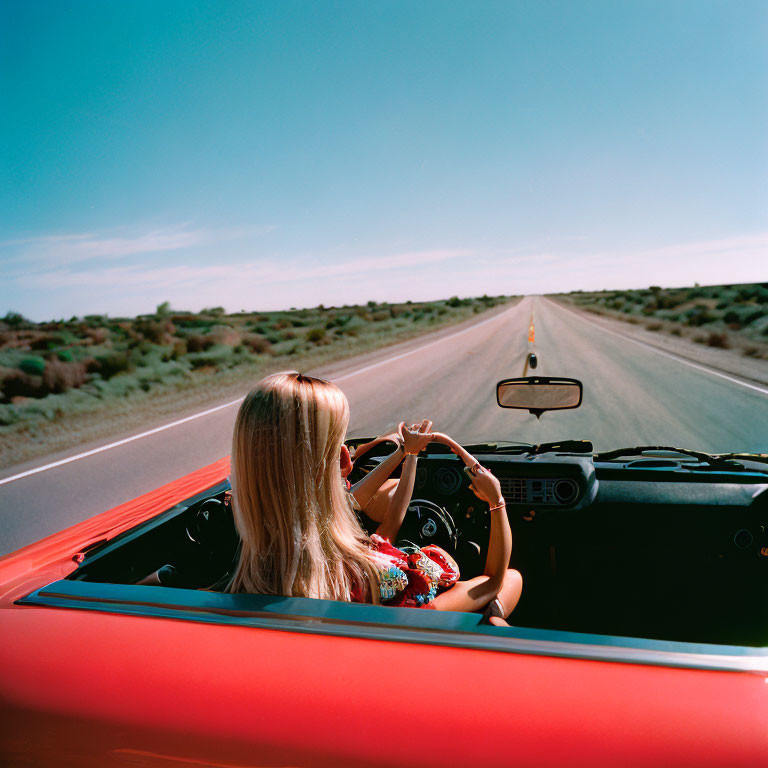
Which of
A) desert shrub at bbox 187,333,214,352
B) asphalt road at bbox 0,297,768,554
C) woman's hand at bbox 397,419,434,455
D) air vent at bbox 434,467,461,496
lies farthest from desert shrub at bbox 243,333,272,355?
woman's hand at bbox 397,419,434,455

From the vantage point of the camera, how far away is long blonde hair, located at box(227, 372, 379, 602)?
176cm

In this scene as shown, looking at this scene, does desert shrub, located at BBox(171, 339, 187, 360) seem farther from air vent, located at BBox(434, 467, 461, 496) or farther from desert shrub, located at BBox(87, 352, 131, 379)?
air vent, located at BBox(434, 467, 461, 496)

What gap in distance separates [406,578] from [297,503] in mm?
465

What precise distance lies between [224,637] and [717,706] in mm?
1095

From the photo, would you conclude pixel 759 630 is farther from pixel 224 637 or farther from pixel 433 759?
pixel 224 637

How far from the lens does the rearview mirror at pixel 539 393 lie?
359cm

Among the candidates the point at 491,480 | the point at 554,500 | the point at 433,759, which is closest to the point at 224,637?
the point at 433,759

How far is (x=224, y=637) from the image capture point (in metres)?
1.51

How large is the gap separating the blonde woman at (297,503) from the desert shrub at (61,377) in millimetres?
18008

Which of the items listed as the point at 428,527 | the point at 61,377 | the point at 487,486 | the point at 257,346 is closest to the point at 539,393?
the point at 428,527

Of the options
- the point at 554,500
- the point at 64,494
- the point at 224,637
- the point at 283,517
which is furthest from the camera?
the point at 64,494

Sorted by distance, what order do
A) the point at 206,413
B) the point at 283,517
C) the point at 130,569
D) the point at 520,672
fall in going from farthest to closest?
the point at 206,413 < the point at 130,569 < the point at 283,517 < the point at 520,672

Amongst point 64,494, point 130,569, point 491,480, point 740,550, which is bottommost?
point 64,494

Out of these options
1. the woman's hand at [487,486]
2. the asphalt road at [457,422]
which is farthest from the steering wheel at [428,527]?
the asphalt road at [457,422]
